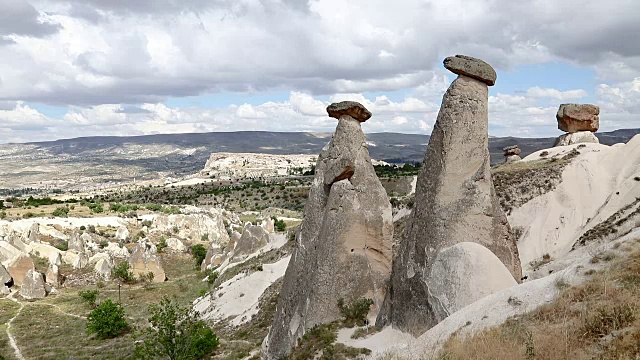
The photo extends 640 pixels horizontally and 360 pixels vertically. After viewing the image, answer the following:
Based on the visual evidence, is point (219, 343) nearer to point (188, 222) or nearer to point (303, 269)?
point (303, 269)

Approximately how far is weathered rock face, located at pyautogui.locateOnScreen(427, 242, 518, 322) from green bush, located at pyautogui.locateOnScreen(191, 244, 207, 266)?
141 ft

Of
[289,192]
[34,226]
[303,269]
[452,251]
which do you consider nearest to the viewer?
[452,251]

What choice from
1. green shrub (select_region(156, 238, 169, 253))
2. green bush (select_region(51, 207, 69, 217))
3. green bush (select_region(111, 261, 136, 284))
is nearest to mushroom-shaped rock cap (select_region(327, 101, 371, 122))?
green bush (select_region(111, 261, 136, 284))

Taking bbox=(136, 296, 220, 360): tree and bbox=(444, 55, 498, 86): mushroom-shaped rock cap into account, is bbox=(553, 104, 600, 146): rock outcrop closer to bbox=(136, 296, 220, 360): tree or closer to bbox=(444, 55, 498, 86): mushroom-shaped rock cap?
bbox=(444, 55, 498, 86): mushroom-shaped rock cap

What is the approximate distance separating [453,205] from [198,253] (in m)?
45.7

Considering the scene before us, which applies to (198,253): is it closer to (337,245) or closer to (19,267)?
(19,267)

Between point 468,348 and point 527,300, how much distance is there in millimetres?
2180

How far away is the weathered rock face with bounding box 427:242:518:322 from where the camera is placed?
1109 centimetres

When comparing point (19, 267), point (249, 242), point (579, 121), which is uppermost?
point (579, 121)

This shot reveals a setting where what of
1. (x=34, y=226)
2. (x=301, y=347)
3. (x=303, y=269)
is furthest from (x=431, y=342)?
(x=34, y=226)

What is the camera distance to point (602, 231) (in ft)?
58.4

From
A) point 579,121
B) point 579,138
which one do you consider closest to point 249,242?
point 579,138

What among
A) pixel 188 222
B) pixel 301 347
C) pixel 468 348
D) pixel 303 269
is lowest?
pixel 188 222

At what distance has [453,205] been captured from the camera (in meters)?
12.7
